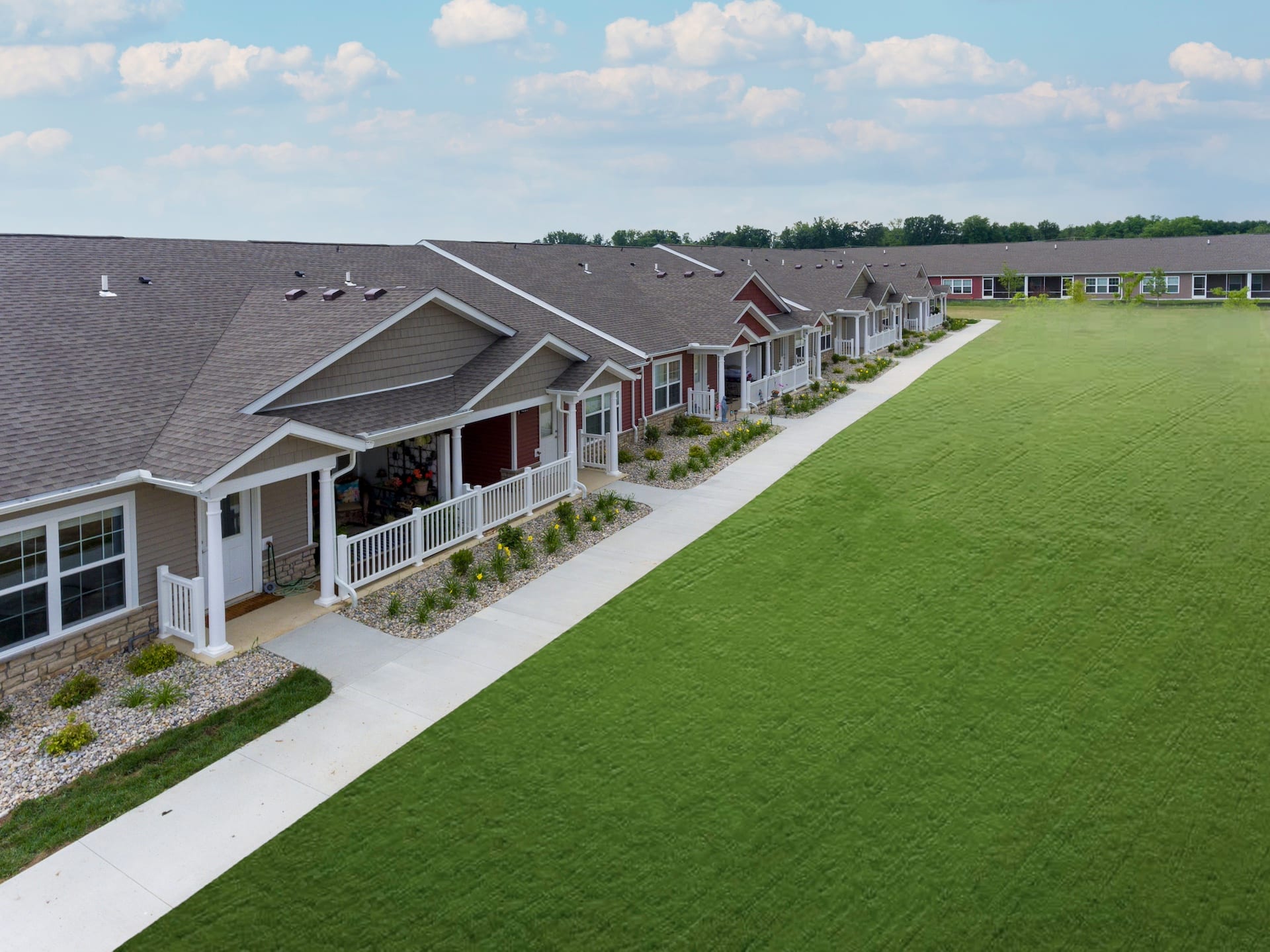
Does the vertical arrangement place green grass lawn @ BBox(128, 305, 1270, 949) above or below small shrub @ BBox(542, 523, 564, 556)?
below

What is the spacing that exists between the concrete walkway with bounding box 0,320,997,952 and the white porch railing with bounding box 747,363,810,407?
14127 millimetres

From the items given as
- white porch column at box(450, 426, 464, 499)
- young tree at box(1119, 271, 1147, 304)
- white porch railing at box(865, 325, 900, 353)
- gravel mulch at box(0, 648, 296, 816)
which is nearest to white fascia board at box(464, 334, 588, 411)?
white porch column at box(450, 426, 464, 499)

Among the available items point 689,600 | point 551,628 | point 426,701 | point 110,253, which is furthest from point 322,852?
point 110,253

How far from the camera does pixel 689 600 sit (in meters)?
15.8

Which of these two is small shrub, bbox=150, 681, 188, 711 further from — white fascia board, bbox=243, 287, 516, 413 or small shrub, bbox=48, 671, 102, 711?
white fascia board, bbox=243, 287, 516, 413

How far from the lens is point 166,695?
11.8 meters

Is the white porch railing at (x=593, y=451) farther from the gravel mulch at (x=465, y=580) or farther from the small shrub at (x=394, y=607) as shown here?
the small shrub at (x=394, y=607)

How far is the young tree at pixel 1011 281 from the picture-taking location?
75000 mm

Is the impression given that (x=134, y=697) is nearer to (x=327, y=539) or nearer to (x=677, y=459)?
(x=327, y=539)

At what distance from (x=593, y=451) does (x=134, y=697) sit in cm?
1384

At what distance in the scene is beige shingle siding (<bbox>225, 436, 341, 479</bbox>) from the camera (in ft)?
44.0

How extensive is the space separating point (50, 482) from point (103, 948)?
634cm

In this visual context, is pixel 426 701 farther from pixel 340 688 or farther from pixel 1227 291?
pixel 1227 291

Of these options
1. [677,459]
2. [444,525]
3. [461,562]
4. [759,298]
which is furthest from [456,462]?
[759,298]
